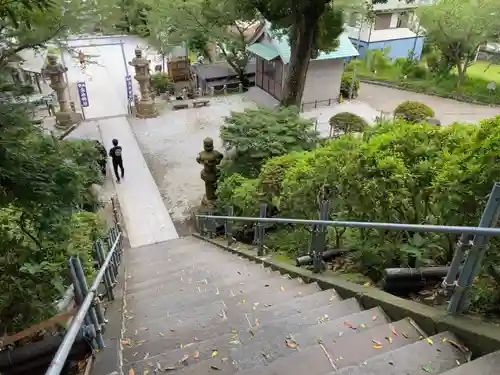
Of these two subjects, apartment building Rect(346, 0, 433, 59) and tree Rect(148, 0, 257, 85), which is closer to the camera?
tree Rect(148, 0, 257, 85)

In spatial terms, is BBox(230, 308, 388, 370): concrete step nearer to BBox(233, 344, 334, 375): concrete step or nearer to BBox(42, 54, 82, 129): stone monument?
BBox(233, 344, 334, 375): concrete step

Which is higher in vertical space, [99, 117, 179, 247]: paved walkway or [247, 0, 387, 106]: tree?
[247, 0, 387, 106]: tree

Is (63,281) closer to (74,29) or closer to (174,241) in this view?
(174,241)

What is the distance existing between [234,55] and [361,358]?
21.6 metres

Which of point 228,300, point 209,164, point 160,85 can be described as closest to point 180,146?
point 209,164

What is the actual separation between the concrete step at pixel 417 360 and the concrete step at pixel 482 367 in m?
0.16

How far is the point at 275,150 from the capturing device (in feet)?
31.3

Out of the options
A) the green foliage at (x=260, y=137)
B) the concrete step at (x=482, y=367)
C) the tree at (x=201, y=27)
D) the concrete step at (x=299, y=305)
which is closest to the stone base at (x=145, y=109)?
the tree at (x=201, y=27)

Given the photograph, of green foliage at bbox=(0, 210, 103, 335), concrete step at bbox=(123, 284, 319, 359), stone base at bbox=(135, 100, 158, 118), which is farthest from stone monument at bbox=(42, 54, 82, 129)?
concrete step at bbox=(123, 284, 319, 359)

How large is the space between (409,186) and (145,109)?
16244 mm

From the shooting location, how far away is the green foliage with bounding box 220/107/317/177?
31.7 feet

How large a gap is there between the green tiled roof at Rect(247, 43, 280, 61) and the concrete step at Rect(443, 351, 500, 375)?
1860 centimetres

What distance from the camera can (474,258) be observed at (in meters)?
2.30

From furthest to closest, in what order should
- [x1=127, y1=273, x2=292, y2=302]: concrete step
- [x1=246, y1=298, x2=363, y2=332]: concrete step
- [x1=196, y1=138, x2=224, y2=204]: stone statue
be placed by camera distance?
[x1=196, y1=138, x2=224, y2=204]: stone statue → [x1=127, y1=273, x2=292, y2=302]: concrete step → [x1=246, y1=298, x2=363, y2=332]: concrete step
